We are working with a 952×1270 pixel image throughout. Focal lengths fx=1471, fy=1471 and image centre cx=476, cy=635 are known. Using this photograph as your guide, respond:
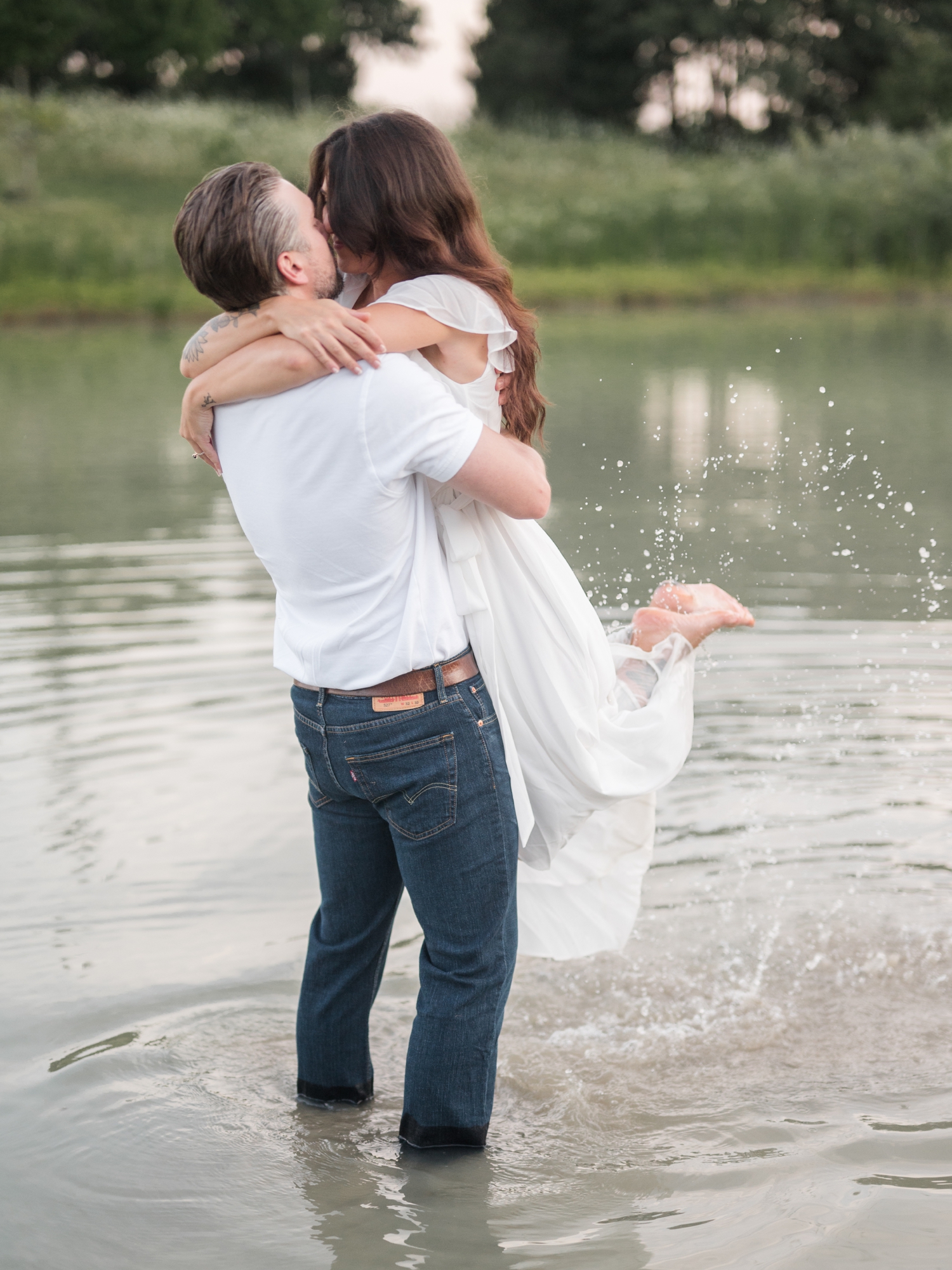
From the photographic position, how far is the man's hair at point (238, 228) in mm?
2129

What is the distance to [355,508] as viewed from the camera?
7.12 ft

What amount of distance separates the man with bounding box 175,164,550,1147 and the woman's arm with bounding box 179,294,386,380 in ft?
0.09

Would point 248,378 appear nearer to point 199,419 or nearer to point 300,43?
point 199,419

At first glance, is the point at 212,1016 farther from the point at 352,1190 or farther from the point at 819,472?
the point at 819,472

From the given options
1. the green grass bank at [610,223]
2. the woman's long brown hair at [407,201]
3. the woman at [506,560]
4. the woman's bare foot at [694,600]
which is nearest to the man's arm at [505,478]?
the woman at [506,560]

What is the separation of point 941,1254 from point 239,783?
9.39 feet

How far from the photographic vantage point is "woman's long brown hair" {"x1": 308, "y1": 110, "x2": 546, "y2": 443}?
2143mm

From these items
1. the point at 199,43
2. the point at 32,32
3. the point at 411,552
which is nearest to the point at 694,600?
the point at 411,552

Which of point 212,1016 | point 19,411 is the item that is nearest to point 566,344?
point 19,411

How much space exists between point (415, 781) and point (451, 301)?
729 mm

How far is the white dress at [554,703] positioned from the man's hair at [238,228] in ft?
0.58

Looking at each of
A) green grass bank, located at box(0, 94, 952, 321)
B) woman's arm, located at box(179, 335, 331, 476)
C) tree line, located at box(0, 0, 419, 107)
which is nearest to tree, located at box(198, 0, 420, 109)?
tree line, located at box(0, 0, 419, 107)

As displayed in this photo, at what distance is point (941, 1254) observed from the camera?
91.1 inches

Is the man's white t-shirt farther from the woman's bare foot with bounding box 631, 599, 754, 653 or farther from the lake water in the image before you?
the lake water
